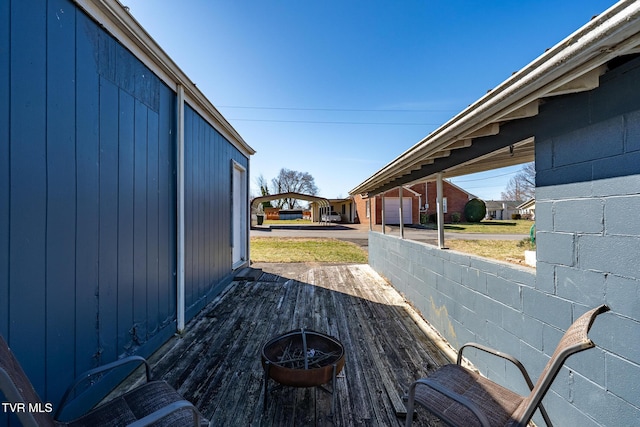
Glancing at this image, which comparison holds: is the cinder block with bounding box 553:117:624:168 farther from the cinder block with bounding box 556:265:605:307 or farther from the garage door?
the garage door

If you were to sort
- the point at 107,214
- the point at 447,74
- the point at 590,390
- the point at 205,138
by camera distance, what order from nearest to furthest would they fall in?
the point at 590,390
the point at 107,214
the point at 205,138
the point at 447,74

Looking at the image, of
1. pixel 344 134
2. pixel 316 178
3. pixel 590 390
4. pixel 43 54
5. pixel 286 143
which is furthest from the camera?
pixel 316 178

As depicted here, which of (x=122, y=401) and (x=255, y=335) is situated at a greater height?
(x=122, y=401)

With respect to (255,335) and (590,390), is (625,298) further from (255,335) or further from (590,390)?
(255,335)

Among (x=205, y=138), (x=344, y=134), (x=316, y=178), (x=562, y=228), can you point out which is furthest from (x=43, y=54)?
(x=316, y=178)

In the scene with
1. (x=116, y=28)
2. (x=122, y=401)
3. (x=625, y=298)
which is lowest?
(x=122, y=401)

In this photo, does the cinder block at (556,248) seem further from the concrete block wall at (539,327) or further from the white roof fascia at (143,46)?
the white roof fascia at (143,46)

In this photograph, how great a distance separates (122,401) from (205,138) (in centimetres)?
369

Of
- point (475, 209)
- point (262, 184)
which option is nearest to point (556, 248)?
point (475, 209)

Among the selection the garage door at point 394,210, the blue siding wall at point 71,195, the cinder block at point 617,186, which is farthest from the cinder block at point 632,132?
the garage door at point 394,210

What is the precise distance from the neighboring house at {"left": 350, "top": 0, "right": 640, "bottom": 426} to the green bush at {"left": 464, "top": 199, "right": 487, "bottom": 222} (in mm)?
20113

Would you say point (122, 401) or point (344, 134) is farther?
point (344, 134)

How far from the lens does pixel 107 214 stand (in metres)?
2.18

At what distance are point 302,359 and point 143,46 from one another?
3.22 meters
